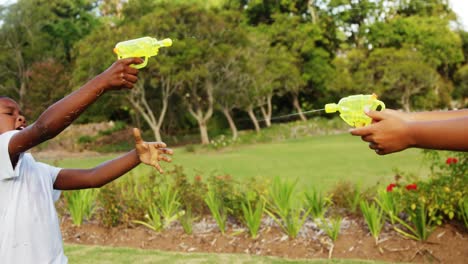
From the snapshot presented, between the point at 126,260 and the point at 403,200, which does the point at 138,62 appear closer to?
the point at 126,260

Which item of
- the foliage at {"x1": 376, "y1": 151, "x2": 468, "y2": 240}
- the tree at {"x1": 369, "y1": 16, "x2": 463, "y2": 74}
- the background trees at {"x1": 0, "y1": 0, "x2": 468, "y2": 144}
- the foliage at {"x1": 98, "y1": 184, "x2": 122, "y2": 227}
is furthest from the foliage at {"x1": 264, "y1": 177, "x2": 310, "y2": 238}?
the tree at {"x1": 369, "y1": 16, "x2": 463, "y2": 74}

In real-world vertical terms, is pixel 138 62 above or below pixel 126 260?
above

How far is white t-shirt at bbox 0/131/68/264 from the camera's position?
2.12 meters

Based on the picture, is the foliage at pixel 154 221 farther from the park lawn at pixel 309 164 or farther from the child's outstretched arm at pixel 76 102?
the child's outstretched arm at pixel 76 102

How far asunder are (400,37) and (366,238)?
30043mm

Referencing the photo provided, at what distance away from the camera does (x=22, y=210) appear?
2152 millimetres

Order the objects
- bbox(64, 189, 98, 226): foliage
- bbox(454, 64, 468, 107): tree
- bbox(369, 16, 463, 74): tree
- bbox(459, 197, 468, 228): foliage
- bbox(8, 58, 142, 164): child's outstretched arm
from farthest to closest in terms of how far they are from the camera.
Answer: bbox(454, 64, 468, 107): tree, bbox(369, 16, 463, 74): tree, bbox(64, 189, 98, 226): foliage, bbox(459, 197, 468, 228): foliage, bbox(8, 58, 142, 164): child's outstretched arm

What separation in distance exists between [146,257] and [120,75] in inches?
135

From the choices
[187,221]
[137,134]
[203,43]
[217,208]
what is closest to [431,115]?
[137,134]

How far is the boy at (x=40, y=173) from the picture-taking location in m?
1.98

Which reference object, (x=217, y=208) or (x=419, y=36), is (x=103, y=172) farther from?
(x=419, y=36)

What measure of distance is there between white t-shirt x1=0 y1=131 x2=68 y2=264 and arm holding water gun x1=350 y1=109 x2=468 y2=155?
1.36m

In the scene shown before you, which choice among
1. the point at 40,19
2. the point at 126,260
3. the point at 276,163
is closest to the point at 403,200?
the point at 126,260

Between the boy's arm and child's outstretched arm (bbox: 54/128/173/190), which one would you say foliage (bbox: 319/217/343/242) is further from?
the boy's arm
